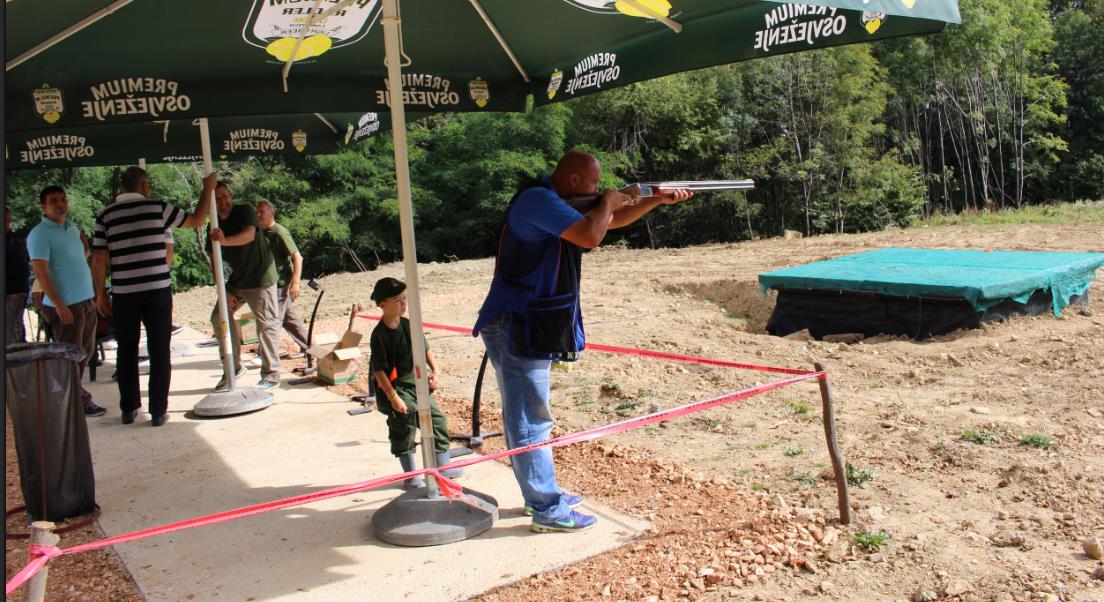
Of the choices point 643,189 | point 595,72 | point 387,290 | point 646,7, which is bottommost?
point 387,290

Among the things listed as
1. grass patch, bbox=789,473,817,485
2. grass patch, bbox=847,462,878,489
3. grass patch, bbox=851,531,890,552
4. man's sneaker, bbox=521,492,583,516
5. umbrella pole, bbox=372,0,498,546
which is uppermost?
umbrella pole, bbox=372,0,498,546

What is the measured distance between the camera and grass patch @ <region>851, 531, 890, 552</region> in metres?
3.78

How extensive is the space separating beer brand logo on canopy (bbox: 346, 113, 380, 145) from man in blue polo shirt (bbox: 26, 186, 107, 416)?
8.57 ft

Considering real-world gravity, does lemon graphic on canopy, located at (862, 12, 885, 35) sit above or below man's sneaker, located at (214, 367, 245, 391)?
above

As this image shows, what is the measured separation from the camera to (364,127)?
7.76m

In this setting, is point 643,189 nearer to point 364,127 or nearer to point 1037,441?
point 1037,441

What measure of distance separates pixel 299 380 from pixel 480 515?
14.0 ft

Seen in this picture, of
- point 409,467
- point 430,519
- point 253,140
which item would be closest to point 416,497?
point 430,519

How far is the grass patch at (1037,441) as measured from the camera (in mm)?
5031

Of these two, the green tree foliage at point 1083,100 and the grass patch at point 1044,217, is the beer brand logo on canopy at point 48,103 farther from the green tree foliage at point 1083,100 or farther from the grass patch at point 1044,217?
the green tree foliage at point 1083,100

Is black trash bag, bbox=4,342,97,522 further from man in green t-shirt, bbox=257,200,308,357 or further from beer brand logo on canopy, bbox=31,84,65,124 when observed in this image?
man in green t-shirt, bbox=257,200,308,357

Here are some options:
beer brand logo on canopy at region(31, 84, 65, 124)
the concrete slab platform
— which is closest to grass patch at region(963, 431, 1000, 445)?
the concrete slab platform

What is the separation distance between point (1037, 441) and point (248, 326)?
7.55 meters

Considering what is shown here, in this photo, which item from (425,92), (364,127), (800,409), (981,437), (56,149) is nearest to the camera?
(981,437)
